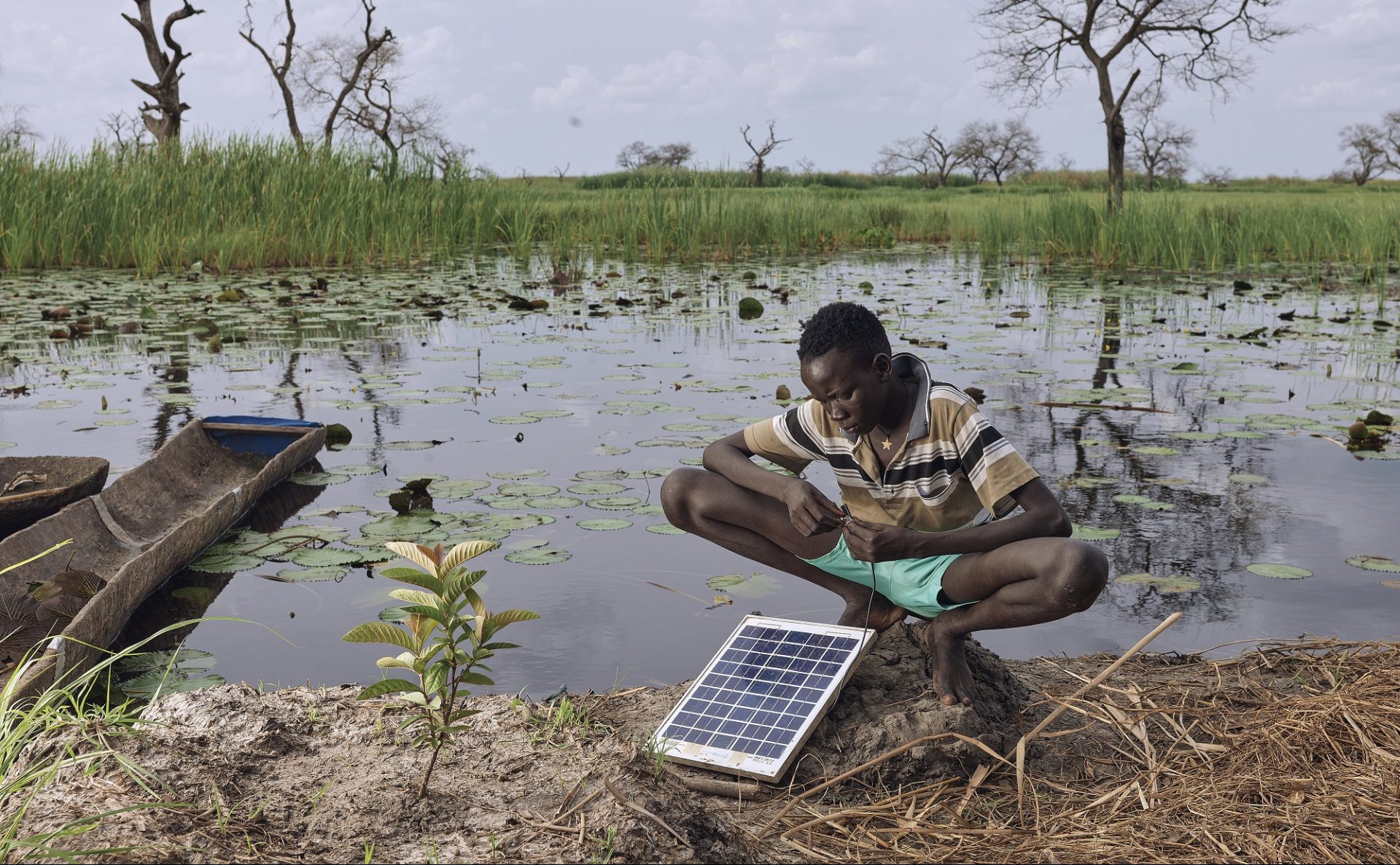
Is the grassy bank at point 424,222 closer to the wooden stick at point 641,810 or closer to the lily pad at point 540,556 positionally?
the lily pad at point 540,556

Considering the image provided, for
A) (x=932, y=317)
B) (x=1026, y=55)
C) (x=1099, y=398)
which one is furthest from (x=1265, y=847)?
(x=1026, y=55)

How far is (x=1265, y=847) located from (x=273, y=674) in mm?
2477

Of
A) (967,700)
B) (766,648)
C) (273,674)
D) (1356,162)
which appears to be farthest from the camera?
A: (1356,162)

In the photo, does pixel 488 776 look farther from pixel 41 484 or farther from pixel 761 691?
pixel 41 484

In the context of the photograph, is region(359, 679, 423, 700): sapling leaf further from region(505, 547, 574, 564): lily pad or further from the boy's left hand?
→ region(505, 547, 574, 564): lily pad

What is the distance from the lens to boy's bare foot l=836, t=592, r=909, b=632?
9.71ft

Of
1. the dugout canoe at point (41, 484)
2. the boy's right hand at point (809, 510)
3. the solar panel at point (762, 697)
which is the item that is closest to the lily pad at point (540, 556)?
the solar panel at point (762, 697)

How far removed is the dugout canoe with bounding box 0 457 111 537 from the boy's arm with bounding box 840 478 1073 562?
9.70 ft

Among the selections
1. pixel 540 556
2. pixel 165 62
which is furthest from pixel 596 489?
pixel 165 62

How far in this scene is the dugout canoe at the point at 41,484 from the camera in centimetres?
377

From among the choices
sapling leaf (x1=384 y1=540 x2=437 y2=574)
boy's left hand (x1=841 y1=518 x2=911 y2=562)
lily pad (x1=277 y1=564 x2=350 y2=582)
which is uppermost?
sapling leaf (x1=384 y1=540 x2=437 y2=574)

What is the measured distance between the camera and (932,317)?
9.58m

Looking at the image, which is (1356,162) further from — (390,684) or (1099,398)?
(390,684)

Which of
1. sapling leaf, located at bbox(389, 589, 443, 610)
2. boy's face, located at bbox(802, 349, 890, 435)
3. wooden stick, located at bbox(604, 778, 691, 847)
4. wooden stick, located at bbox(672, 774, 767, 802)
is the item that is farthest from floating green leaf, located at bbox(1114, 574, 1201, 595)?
sapling leaf, located at bbox(389, 589, 443, 610)
